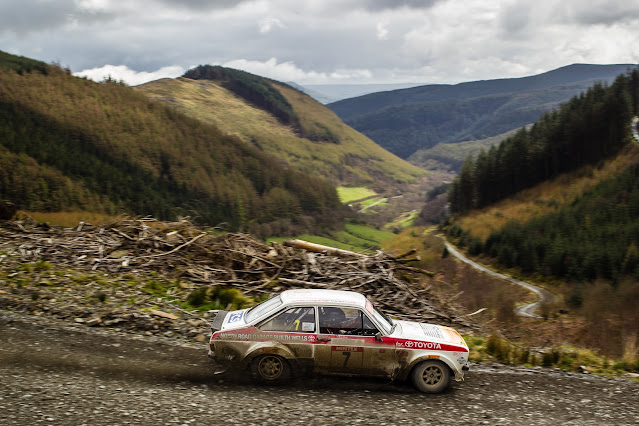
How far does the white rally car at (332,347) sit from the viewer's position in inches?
378

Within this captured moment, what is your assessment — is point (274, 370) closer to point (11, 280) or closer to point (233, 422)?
point (233, 422)

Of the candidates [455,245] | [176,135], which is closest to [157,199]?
[176,135]

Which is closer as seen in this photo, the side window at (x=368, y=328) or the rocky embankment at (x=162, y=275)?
the side window at (x=368, y=328)

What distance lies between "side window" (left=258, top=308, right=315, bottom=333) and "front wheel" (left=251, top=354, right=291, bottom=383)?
0.58 m

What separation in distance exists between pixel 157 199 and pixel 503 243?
72051 millimetres

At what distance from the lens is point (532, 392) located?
1013 cm

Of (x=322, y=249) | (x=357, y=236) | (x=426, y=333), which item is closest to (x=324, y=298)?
(x=426, y=333)

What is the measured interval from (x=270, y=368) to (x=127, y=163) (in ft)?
382

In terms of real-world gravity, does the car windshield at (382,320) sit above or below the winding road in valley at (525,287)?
above

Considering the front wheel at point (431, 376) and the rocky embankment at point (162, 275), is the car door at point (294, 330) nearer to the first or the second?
the front wheel at point (431, 376)

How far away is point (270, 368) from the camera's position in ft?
31.7

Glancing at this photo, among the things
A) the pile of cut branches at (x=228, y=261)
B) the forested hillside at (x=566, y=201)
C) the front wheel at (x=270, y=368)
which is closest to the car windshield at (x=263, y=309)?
the front wheel at (x=270, y=368)

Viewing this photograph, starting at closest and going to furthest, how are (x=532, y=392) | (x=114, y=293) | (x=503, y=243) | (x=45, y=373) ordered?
(x=45, y=373) → (x=532, y=392) → (x=114, y=293) → (x=503, y=243)

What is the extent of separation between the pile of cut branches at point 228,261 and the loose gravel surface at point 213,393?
407 cm
